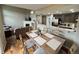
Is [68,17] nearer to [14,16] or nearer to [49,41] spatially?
[49,41]

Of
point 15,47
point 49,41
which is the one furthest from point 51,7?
point 15,47

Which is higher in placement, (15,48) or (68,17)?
(68,17)

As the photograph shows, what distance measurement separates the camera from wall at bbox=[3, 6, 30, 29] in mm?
1204

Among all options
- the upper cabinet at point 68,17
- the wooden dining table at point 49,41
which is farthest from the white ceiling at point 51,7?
the wooden dining table at point 49,41

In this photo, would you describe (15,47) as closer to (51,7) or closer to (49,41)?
(49,41)

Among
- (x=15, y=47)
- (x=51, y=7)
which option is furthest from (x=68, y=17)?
(x=15, y=47)

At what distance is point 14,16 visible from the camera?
1.27 meters

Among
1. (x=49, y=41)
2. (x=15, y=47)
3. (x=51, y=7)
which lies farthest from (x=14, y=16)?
(x=49, y=41)

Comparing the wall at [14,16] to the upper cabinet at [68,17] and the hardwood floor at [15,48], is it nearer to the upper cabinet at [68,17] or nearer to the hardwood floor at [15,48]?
the hardwood floor at [15,48]

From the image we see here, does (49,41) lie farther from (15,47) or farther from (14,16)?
(14,16)

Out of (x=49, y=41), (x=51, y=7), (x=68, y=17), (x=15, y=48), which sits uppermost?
(x=51, y=7)

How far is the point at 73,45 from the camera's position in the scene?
1.21 meters

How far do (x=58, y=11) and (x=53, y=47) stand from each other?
622mm
